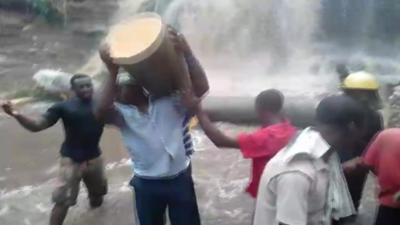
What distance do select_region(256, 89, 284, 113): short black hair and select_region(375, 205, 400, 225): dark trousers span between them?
0.78m

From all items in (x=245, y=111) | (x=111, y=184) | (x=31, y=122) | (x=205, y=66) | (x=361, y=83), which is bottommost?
(x=205, y=66)

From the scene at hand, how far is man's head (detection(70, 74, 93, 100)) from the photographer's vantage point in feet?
17.2

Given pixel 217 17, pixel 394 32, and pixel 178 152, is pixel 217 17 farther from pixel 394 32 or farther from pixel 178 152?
pixel 178 152

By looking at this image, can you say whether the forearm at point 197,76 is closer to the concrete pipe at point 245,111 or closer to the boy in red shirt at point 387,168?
the boy in red shirt at point 387,168

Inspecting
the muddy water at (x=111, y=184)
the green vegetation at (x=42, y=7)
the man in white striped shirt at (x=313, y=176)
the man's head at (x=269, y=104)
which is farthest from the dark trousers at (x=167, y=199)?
the green vegetation at (x=42, y=7)

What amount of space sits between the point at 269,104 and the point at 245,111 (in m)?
3.81

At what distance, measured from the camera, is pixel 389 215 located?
12.1 ft

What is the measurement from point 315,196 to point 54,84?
314 inches

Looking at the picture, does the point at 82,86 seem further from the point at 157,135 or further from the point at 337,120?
the point at 337,120

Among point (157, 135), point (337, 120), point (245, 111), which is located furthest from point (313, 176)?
point (245, 111)

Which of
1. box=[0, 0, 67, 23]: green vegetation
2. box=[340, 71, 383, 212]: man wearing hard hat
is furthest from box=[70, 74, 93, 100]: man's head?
box=[0, 0, 67, 23]: green vegetation

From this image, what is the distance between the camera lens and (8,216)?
20.5 feet

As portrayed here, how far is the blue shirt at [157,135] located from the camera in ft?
12.6

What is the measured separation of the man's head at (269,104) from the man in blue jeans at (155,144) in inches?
12.4
